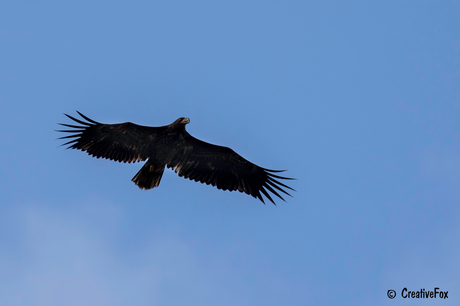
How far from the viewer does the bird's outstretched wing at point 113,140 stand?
1387cm

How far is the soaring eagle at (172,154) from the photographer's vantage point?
45.5 feet

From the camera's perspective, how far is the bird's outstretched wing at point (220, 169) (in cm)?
1422

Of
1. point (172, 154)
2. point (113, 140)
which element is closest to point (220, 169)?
point (172, 154)

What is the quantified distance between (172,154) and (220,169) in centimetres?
148

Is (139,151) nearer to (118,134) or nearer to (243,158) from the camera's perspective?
(118,134)

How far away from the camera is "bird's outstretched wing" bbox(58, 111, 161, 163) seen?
1387 cm

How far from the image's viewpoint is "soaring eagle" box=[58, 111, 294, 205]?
1388 centimetres

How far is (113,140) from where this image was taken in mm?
14086

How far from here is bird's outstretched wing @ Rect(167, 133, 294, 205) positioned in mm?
14219

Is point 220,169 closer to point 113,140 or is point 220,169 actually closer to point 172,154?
point 172,154

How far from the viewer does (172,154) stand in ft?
46.5

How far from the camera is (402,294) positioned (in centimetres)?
1103

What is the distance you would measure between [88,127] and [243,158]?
449 centimetres

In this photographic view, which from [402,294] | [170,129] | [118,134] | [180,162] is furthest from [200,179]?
[402,294]
